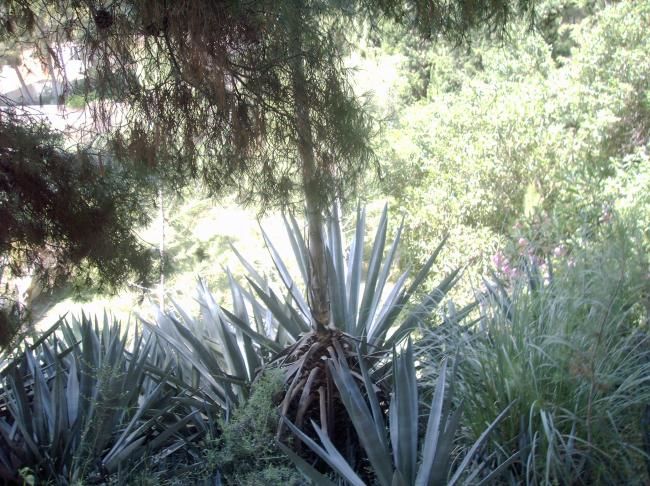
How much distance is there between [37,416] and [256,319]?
206 centimetres

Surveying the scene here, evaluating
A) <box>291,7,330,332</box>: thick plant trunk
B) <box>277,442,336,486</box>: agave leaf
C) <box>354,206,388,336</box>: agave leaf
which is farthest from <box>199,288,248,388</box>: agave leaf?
<box>277,442,336,486</box>: agave leaf

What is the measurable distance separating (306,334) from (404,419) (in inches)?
58.7

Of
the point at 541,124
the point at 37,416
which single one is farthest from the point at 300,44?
the point at 541,124

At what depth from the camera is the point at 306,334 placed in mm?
4754

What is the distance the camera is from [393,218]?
1069cm

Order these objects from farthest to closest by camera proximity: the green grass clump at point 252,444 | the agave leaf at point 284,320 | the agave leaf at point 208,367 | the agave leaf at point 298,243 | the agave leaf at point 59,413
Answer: the agave leaf at point 298,243, the agave leaf at point 284,320, the agave leaf at point 208,367, the agave leaf at point 59,413, the green grass clump at point 252,444

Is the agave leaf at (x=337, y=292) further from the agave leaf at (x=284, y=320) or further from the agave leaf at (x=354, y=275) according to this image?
the agave leaf at (x=284, y=320)

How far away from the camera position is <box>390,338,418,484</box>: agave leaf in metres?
3.27

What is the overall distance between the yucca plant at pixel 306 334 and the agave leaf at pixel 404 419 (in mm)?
730

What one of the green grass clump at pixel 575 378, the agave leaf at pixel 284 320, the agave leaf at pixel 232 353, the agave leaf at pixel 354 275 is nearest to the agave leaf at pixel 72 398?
the agave leaf at pixel 232 353

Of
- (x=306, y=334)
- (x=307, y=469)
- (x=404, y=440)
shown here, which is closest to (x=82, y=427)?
(x=306, y=334)

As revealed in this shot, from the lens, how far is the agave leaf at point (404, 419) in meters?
3.27

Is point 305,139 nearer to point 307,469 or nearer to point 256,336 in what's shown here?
point 256,336

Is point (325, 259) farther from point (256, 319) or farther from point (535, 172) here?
point (535, 172)
